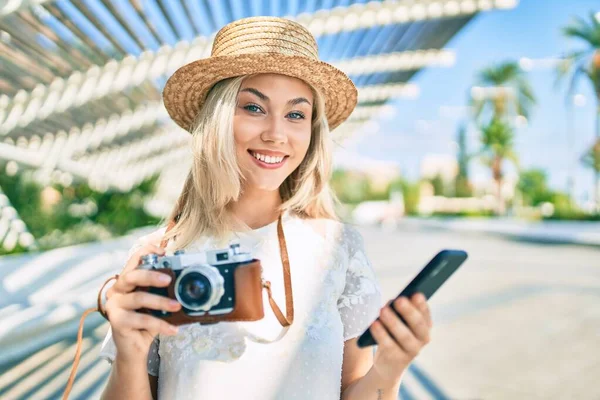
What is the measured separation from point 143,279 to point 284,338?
382mm

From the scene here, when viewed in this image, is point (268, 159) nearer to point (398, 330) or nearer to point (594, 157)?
point (398, 330)

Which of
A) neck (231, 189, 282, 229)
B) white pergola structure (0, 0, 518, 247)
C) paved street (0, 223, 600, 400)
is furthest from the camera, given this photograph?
white pergola structure (0, 0, 518, 247)

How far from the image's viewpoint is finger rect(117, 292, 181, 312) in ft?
4.26

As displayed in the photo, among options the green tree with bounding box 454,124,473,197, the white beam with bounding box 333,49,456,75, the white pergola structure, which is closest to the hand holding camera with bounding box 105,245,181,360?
the white pergola structure

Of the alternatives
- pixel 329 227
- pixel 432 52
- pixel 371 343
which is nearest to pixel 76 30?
pixel 329 227

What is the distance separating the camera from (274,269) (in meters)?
1.64

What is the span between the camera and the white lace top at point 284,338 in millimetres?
1482

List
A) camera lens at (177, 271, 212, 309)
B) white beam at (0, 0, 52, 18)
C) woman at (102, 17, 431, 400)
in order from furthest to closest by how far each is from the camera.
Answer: white beam at (0, 0, 52, 18) < woman at (102, 17, 431, 400) < camera lens at (177, 271, 212, 309)

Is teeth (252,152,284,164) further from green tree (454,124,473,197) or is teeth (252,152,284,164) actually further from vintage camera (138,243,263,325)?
green tree (454,124,473,197)

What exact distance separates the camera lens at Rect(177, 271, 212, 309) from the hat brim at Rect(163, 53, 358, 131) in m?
0.58

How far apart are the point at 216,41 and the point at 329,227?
59 centimetres

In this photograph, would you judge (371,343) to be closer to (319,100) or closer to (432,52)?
(319,100)

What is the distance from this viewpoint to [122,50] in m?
9.02

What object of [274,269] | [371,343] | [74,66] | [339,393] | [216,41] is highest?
[74,66]
